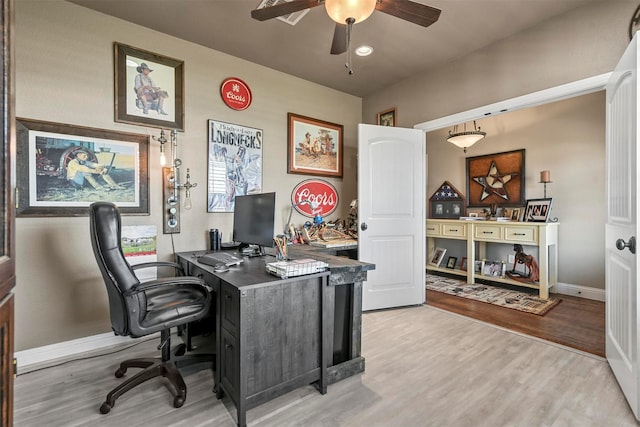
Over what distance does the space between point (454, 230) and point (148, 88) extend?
169 inches

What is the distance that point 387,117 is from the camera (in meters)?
3.93

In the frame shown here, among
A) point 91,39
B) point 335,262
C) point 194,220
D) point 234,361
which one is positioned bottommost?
point 234,361

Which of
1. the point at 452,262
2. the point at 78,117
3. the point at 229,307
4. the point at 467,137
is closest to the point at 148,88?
the point at 78,117

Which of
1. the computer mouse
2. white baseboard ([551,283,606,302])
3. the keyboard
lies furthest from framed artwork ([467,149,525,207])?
the computer mouse

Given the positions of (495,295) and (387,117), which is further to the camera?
(387,117)

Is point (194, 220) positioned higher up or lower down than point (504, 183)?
lower down

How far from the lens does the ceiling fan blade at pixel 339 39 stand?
6.55 feet

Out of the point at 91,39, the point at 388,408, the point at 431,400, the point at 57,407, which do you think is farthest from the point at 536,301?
the point at 91,39

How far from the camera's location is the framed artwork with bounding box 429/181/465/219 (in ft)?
15.9

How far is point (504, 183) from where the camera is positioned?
4328 mm

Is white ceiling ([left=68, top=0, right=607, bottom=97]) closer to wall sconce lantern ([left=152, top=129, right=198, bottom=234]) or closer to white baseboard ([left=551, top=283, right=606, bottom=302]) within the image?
wall sconce lantern ([left=152, top=129, right=198, bottom=234])

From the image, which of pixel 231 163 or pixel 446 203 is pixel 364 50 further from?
pixel 446 203

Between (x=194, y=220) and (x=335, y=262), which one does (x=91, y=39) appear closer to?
(x=194, y=220)

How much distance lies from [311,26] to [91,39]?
182 centimetres
